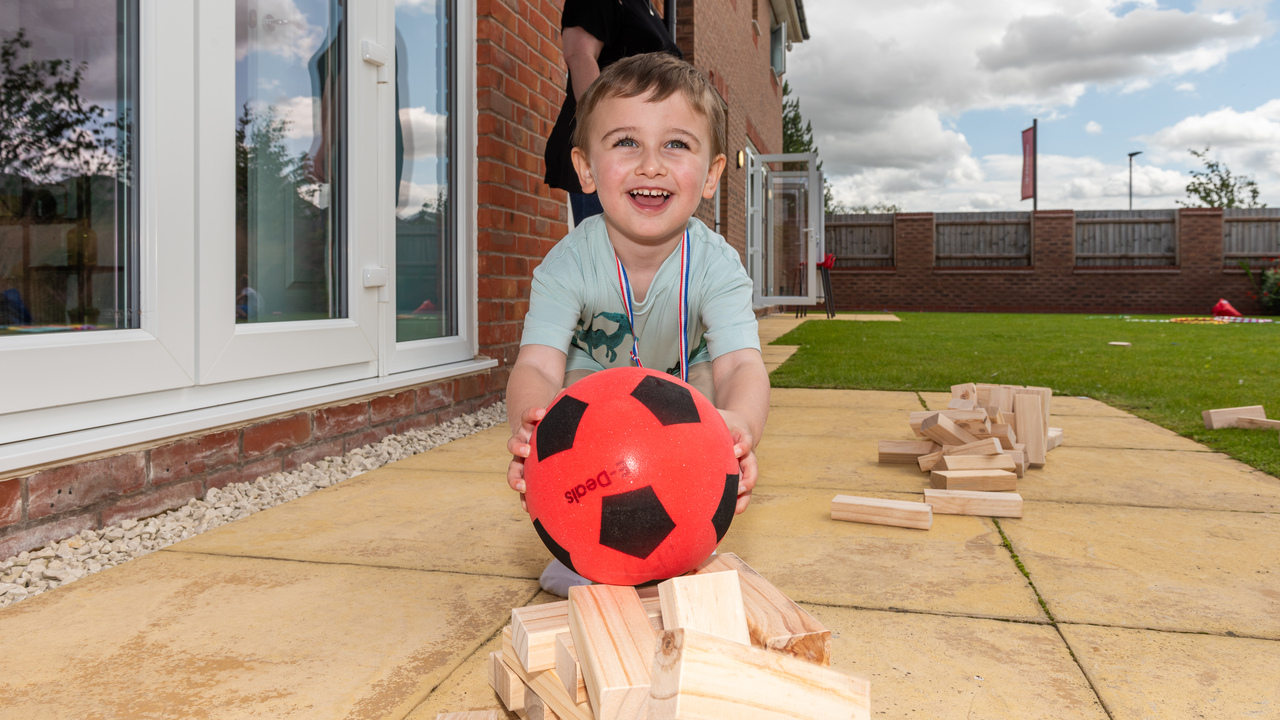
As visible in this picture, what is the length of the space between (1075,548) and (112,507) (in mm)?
2478

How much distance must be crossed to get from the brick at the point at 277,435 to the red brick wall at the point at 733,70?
6.69 meters

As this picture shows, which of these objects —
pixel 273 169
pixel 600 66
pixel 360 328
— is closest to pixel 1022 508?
pixel 600 66

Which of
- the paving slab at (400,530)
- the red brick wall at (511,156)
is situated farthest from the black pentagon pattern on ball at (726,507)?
the red brick wall at (511,156)

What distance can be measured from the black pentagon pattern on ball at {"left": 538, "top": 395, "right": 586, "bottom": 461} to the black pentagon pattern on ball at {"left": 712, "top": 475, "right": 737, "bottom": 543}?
28cm

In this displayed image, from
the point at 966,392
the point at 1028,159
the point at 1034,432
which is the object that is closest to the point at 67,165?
the point at 1034,432

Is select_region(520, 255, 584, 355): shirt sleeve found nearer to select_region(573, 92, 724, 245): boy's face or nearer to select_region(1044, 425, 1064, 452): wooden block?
select_region(573, 92, 724, 245): boy's face

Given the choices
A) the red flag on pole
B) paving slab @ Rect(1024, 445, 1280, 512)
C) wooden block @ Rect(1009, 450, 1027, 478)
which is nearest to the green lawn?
paving slab @ Rect(1024, 445, 1280, 512)

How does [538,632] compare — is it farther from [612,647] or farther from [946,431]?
[946,431]

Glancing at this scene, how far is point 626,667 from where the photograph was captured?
102 cm

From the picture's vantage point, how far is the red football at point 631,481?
133 cm

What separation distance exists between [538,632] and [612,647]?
0.52 ft

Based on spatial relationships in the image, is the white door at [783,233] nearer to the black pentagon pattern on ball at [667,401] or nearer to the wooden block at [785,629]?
the black pentagon pattern on ball at [667,401]

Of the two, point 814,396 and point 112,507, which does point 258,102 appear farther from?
point 814,396

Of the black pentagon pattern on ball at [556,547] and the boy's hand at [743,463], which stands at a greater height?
the boy's hand at [743,463]
